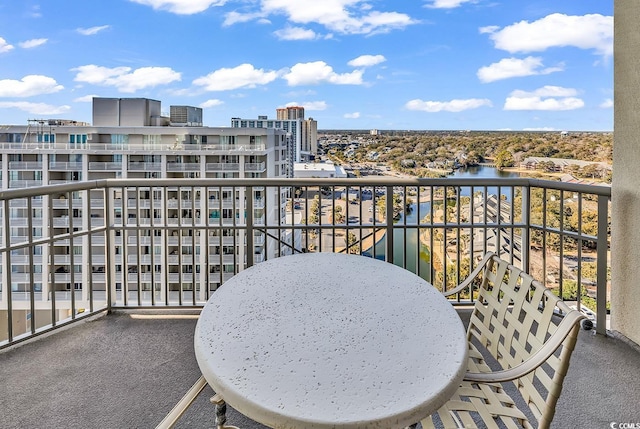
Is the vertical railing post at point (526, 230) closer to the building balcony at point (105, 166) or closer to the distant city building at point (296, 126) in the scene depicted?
the distant city building at point (296, 126)

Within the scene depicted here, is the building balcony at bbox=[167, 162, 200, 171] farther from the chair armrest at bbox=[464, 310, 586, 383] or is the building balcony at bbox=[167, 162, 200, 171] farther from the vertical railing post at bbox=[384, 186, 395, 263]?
the chair armrest at bbox=[464, 310, 586, 383]

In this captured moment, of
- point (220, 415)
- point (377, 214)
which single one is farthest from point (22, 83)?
point (220, 415)

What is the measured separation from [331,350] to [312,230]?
7.44ft

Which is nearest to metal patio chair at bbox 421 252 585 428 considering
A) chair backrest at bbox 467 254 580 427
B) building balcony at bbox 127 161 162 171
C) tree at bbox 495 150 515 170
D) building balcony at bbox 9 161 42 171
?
chair backrest at bbox 467 254 580 427

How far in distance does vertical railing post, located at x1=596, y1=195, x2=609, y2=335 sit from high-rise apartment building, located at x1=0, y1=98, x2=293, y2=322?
91.3 inches

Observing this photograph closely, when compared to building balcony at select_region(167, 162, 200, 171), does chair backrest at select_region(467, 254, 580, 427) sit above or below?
below

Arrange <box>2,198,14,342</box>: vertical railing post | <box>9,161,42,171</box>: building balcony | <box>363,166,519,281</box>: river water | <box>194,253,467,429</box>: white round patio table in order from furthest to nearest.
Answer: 1. <box>9,161,42,171</box>: building balcony
2. <box>363,166,519,281</box>: river water
3. <box>2,198,14,342</box>: vertical railing post
4. <box>194,253,467,429</box>: white round patio table

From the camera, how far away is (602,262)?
2.86m

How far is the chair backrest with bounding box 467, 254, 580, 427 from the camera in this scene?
3.38 ft

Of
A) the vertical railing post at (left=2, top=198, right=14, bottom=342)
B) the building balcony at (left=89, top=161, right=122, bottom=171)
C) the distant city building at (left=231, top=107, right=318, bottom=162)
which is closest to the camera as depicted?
the vertical railing post at (left=2, top=198, right=14, bottom=342)

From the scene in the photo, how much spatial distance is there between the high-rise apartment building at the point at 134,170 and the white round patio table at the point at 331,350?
1901mm

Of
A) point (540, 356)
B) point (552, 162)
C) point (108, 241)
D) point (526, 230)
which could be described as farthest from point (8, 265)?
point (552, 162)

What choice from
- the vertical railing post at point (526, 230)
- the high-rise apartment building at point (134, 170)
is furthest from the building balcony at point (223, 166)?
the vertical railing post at point (526, 230)

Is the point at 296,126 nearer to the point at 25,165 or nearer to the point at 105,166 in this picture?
the point at 105,166
